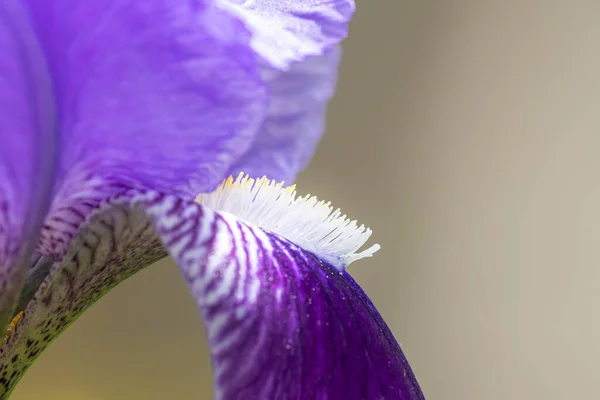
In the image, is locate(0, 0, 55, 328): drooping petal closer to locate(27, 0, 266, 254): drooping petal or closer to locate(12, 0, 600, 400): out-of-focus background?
locate(27, 0, 266, 254): drooping petal

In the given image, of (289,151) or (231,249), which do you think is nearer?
(231,249)

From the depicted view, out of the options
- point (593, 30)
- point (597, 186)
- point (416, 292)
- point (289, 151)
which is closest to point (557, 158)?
point (597, 186)

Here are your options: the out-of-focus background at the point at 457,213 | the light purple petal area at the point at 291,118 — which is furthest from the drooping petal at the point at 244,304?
the out-of-focus background at the point at 457,213

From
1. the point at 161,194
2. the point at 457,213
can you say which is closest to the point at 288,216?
the point at 161,194

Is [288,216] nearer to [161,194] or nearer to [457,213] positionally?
[161,194]

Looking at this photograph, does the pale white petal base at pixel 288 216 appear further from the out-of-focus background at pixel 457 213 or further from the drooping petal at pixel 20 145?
the out-of-focus background at pixel 457 213

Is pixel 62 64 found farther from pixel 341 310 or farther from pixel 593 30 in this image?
pixel 593 30
